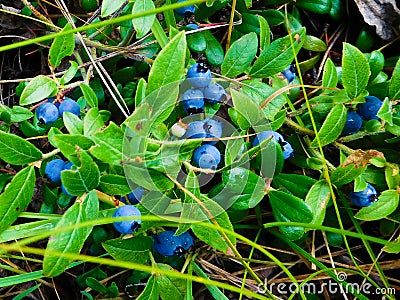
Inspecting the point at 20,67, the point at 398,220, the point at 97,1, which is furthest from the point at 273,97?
the point at 20,67

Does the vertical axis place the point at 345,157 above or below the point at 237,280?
above

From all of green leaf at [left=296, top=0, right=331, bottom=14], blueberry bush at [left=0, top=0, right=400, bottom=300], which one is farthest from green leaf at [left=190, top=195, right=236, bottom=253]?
green leaf at [left=296, top=0, right=331, bottom=14]

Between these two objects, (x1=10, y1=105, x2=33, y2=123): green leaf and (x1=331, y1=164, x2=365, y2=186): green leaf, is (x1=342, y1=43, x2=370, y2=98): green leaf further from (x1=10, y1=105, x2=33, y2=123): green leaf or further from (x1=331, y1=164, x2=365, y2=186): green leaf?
(x1=10, y1=105, x2=33, y2=123): green leaf

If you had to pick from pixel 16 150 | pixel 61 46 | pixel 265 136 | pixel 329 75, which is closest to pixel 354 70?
pixel 329 75

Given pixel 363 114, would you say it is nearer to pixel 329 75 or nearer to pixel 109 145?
pixel 329 75

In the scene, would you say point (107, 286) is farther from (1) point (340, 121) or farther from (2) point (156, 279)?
(1) point (340, 121)

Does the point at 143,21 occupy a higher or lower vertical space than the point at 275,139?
higher

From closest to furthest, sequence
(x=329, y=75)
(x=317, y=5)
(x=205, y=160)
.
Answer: (x=205, y=160)
(x=329, y=75)
(x=317, y=5)
